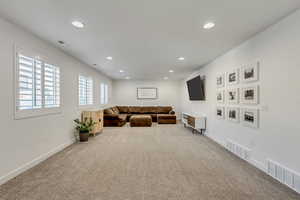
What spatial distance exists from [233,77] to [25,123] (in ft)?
15.2

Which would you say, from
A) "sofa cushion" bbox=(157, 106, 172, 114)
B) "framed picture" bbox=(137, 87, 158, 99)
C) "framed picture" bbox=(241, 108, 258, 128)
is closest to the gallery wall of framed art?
"framed picture" bbox=(241, 108, 258, 128)

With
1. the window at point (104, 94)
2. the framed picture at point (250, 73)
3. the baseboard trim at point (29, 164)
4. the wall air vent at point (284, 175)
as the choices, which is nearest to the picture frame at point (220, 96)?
the framed picture at point (250, 73)

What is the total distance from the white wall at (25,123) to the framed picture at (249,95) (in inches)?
175

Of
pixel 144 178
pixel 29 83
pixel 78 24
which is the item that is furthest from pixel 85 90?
pixel 144 178

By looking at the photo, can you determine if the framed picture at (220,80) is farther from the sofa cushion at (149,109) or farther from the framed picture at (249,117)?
the sofa cushion at (149,109)

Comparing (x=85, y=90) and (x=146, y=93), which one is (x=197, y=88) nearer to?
(x=85, y=90)

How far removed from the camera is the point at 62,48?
3.80 m

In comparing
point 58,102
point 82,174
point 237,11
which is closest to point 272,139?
point 237,11

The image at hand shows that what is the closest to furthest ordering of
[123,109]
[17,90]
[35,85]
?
[17,90], [35,85], [123,109]

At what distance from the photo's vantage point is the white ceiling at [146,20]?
6.67 ft

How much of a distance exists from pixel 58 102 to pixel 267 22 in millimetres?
4721

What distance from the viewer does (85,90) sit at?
5.53 m

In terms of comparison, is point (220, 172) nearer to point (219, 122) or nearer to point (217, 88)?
point (219, 122)

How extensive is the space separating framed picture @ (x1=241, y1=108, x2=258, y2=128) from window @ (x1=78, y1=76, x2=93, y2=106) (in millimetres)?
4824
